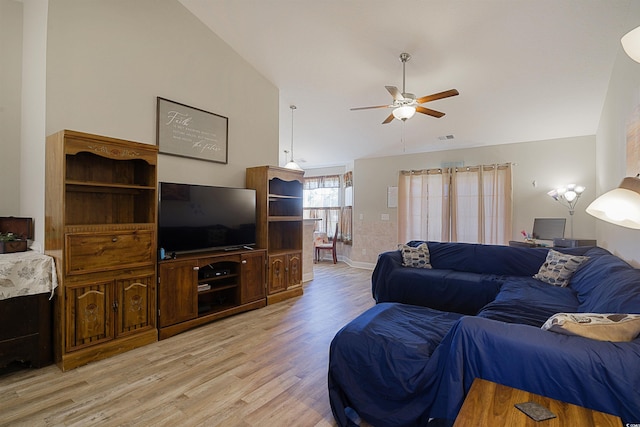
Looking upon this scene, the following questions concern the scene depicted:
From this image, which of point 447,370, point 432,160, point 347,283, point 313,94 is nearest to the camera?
point 447,370

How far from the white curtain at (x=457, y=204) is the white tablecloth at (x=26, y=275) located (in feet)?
18.1

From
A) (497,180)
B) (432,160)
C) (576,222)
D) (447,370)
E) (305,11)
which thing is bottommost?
(447,370)

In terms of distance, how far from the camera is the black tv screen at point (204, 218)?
3252 millimetres

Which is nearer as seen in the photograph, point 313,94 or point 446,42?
point 446,42

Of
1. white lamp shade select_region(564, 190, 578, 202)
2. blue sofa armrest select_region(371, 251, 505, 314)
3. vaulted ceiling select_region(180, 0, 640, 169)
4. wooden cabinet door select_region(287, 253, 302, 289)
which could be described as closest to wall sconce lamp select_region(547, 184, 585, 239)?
white lamp shade select_region(564, 190, 578, 202)

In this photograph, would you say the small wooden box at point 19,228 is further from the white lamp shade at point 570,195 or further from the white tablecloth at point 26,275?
the white lamp shade at point 570,195

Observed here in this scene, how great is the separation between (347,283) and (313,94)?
3.14m

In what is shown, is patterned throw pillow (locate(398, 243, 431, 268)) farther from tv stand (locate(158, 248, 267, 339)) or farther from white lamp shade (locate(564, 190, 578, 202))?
white lamp shade (locate(564, 190, 578, 202))

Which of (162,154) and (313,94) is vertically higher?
(313,94)

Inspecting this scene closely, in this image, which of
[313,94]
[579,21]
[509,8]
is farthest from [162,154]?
[579,21]

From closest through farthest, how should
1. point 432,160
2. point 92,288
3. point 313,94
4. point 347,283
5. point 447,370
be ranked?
point 447,370 → point 92,288 → point 313,94 → point 347,283 → point 432,160

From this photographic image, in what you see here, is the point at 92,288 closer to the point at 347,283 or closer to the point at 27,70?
the point at 27,70

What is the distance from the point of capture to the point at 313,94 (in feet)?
16.1

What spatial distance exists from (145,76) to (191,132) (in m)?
0.70
